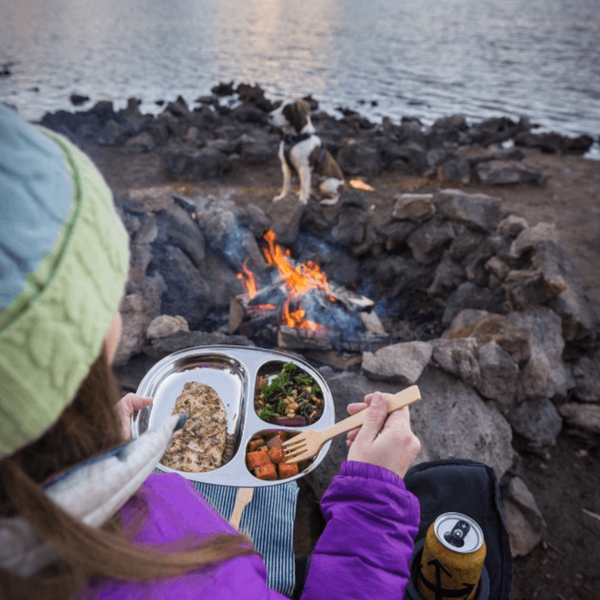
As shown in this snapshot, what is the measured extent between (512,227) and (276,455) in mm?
4005

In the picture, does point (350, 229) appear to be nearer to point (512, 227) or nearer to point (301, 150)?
point (512, 227)

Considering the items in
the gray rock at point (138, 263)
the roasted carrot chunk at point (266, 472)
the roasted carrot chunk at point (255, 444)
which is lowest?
the gray rock at point (138, 263)

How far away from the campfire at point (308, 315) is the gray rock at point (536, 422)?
1.25 m

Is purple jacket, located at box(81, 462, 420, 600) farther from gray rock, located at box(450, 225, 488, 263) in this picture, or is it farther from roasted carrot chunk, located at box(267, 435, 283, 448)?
gray rock, located at box(450, 225, 488, 263)

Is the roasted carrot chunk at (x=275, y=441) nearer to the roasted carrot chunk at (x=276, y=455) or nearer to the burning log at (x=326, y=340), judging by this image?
the roasted carrot chunk at (x=276, y=455)

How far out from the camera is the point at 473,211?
509cm

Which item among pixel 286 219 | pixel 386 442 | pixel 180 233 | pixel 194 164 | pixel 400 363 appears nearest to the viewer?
pixel 386 442

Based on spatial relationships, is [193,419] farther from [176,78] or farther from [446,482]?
[176,78]

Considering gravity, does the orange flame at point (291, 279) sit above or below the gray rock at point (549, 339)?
below

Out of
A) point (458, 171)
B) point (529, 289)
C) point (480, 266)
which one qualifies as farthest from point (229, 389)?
point (458, 171)

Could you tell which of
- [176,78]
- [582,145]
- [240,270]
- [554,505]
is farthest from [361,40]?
[554,505]

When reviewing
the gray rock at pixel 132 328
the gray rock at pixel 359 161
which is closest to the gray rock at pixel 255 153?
the gray rock at pixel 359 161

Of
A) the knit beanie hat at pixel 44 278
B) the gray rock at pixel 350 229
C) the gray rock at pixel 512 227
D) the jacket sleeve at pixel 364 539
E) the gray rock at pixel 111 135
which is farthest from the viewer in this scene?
the gray rock at pixel 111 135

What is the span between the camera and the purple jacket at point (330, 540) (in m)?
0.87
